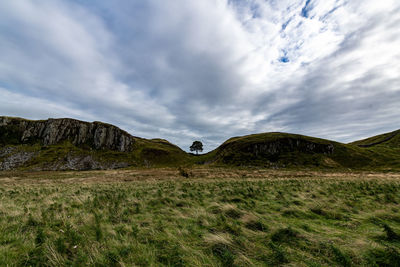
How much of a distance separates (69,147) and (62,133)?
13.7 metres

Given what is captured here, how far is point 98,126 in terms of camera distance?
314ft

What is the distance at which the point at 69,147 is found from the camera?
81.5 m

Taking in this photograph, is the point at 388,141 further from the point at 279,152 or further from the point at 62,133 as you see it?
the point at 62,133

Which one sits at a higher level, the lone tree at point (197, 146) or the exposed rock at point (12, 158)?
the lone tree at point (197, 146)

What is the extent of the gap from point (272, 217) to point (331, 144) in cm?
9676

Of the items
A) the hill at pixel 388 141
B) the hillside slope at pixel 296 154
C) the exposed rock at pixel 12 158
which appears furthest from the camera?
the hill at pixel 388 141

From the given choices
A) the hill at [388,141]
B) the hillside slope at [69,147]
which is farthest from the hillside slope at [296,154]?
→ the hill at [388,141]

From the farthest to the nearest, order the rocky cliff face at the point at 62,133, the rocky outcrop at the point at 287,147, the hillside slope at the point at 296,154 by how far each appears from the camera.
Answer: the rocky cliff face at the point at 62,133, the rocky outcrop at the point at 287,147, the hillside slope at the point at 296,154

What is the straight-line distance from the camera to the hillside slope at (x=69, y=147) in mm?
69062

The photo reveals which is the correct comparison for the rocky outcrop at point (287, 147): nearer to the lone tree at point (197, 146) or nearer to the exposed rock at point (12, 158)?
the lone tree at point (197, 146)

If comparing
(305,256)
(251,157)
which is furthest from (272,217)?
(251,157)

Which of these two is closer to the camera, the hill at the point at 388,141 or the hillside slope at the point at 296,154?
the hillside slope at the point at 296,154

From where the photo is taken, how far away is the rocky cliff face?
277 feet

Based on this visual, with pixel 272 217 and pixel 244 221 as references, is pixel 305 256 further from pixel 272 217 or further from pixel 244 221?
pixel 272 217
